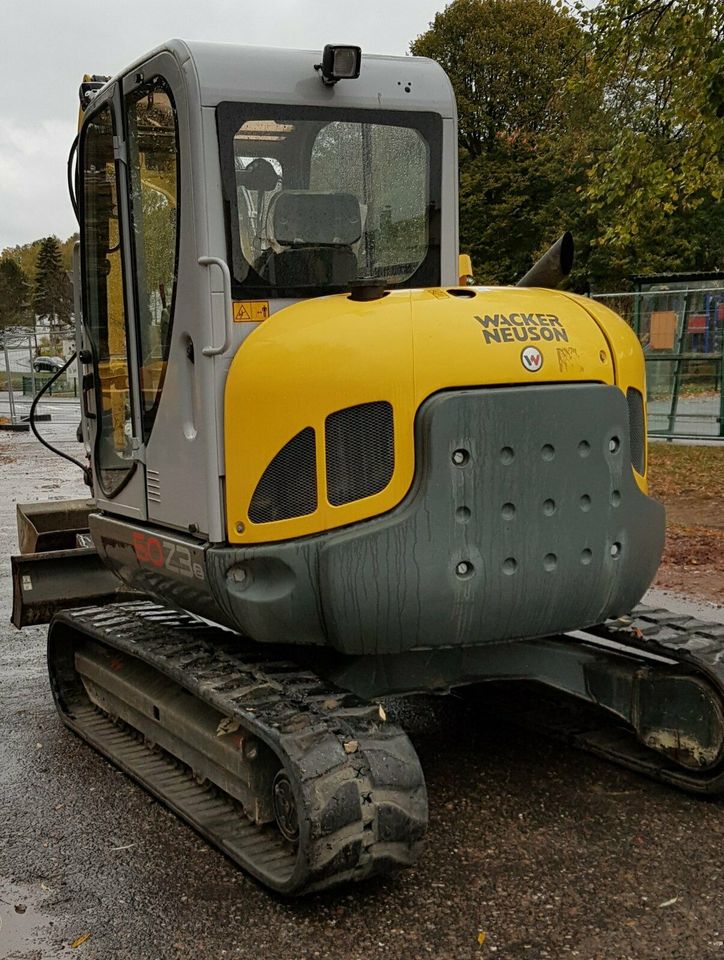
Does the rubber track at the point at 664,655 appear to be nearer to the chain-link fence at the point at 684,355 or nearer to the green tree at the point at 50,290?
the chain-link fence at the point at 684,355

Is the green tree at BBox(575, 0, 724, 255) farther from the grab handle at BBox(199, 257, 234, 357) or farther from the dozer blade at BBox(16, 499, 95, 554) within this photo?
the grab handle at BBox(199, 257, 234, 357)

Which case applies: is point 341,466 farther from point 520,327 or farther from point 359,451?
point 520,327

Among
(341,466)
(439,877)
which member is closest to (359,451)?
(341,466)

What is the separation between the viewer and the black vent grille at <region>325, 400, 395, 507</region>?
4.00m

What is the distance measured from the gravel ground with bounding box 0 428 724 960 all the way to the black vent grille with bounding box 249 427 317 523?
4.30ft

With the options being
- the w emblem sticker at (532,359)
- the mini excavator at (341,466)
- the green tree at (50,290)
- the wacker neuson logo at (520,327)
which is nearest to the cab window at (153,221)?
the mini excavator at (341,466)

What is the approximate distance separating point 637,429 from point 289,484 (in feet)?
4.69

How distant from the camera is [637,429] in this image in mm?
4539

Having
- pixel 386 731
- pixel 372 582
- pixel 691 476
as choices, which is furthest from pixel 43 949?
pixel 691 476

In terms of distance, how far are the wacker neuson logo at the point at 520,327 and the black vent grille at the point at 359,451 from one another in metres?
0.47

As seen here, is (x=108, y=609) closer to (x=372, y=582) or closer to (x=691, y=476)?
(x=372, y=582)

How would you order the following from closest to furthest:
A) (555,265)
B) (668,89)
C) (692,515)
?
(555,265), (692,515), (668,89)

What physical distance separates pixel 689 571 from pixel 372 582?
581 cm

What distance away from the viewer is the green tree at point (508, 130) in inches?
1697
